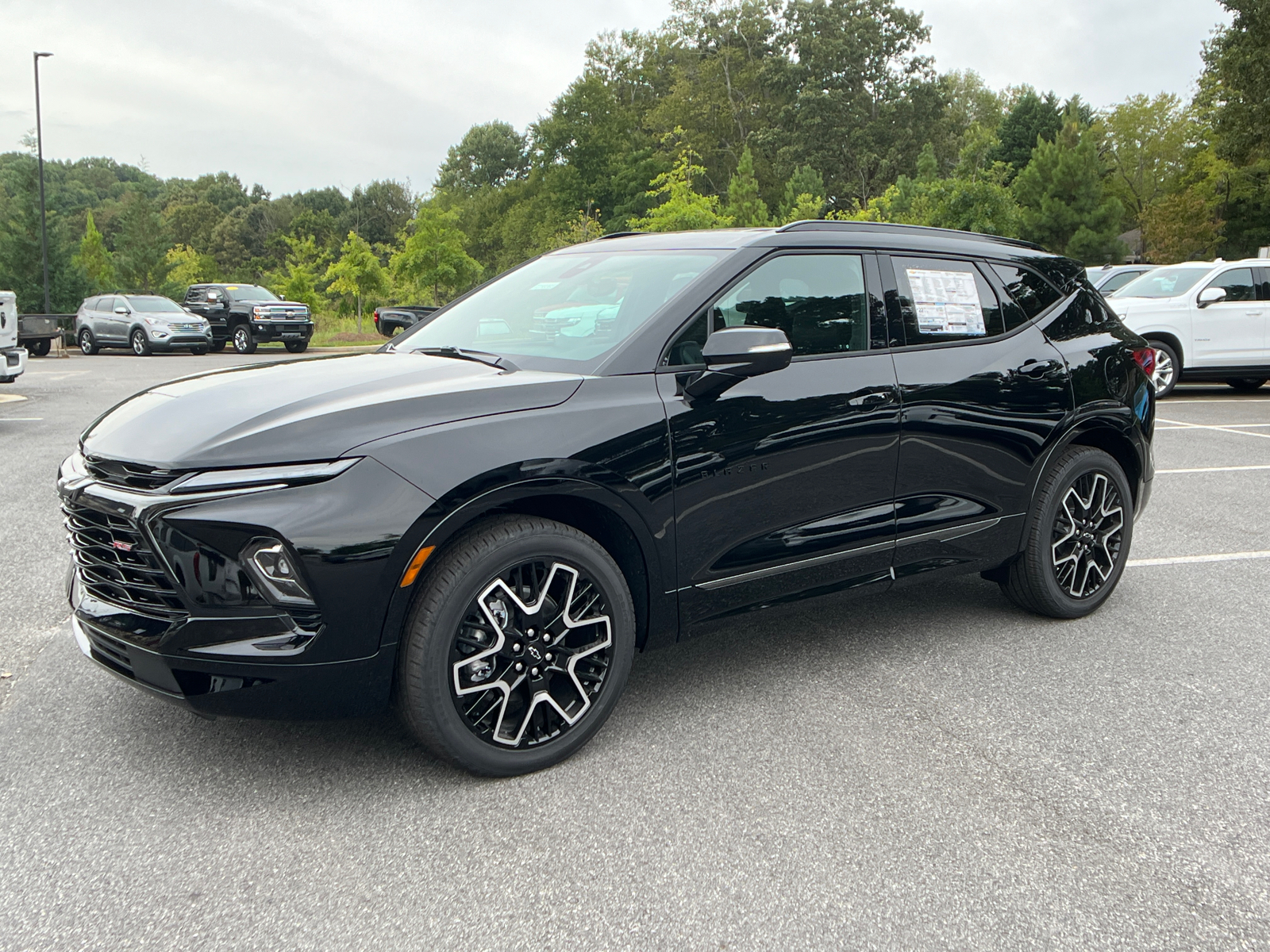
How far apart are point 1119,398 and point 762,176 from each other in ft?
216

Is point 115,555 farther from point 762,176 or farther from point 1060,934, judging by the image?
point 762,176

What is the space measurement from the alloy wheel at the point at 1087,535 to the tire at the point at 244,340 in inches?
1022

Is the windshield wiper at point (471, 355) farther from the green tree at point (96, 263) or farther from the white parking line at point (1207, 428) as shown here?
the green tree at point (96, 263)

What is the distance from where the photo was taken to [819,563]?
3.85 meters

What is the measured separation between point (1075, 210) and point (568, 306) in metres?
45.8

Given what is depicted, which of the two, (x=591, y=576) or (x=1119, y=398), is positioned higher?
(x=1119, y=398)

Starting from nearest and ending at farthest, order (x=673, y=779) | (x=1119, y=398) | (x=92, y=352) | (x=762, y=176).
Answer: (x=673, y=779)
(x=1119, y=398)
(x=92, y=352)
(x=762, y=176)

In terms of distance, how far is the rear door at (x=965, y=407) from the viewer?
411 centimetres

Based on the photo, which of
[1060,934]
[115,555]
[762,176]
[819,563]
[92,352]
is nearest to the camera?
[1060,934]

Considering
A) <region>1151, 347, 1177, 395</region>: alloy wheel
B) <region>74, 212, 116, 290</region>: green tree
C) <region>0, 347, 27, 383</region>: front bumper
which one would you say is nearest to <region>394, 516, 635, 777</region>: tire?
<region>0, 347, 27, 383</region>: front bumper

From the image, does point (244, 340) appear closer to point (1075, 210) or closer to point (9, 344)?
point (9, 344)

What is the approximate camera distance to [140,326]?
26469 millimetres

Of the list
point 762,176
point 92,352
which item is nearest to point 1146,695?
point 92,352

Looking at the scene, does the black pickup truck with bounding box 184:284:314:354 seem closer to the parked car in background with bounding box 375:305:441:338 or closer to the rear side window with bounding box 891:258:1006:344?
the parked car in background with bounding box 375:305:441:338
